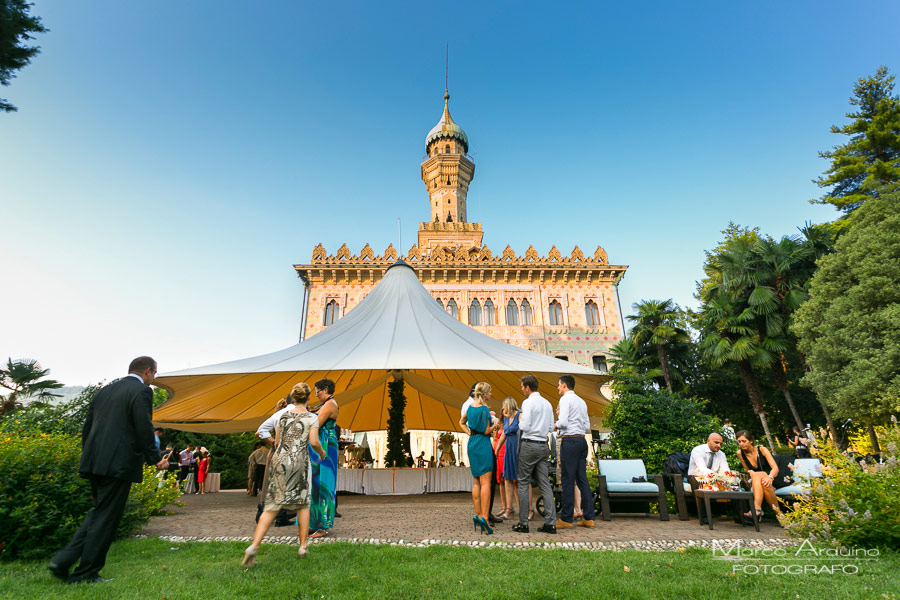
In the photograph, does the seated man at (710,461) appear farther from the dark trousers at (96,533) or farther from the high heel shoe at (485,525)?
the dark trousers at (96,533)

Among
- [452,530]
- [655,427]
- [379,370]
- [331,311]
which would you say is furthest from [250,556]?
[331,311]

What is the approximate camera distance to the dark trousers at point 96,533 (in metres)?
3.04

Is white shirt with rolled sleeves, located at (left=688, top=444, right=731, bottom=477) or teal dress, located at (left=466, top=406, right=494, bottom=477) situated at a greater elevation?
teal dress, located at (left=466, top=406, right=494, bottom=477)

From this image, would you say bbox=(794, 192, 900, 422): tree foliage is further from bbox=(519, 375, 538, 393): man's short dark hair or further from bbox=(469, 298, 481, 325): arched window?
bbox=(469, 298, 481, 325): arched window

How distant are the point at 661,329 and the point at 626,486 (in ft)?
54.3

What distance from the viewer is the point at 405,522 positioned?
18.6ft

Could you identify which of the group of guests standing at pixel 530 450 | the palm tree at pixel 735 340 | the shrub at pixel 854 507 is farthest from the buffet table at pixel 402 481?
the palm tree at pixel 735 340

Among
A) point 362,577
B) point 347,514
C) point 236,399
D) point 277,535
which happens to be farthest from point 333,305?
point 362,577

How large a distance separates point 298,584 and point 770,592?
9.51ft

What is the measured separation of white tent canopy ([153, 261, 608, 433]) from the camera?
7531 millimetres

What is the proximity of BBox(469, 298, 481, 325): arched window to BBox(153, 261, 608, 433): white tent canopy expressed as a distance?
13756 mm

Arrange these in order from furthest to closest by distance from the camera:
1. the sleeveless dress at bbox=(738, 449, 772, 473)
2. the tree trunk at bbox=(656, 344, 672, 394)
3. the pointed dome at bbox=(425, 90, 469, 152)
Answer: the pointed dome at bbox=(425, 90, 469, 152), the tree trunk at bbox=(656, 344, 672, 394), the sleeveless dress at bbox=(738, 449, 772, 473)

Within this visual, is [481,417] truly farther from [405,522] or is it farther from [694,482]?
[694,482]

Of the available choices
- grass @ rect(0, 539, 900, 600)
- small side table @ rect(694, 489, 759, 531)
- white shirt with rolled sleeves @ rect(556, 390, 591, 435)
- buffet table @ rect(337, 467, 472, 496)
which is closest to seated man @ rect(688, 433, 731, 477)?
small side table @ rect(694, 489, 759, 531)
